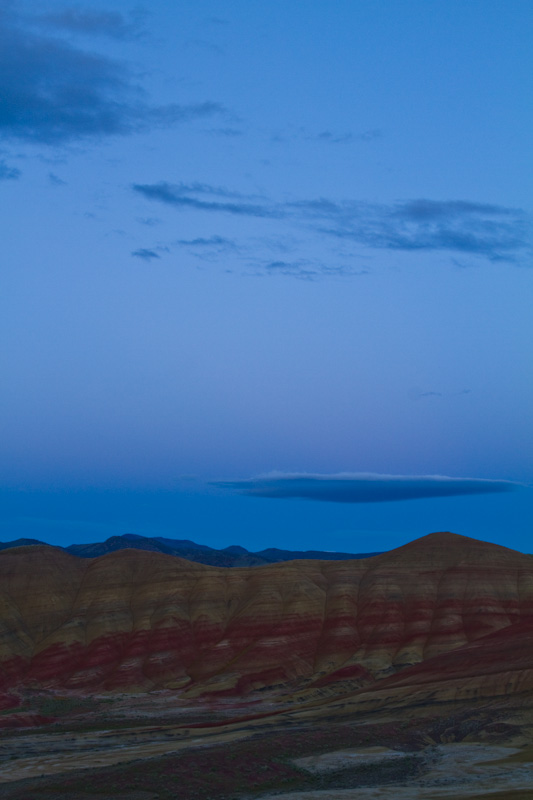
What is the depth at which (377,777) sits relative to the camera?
45.2 metres

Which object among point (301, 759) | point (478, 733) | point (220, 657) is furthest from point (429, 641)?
point (301, 759)

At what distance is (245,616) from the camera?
103312 mm

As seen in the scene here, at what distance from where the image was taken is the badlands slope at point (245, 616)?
94.3 m

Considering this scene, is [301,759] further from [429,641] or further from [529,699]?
[429,641]

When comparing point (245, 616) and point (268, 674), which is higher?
point (245, 616)

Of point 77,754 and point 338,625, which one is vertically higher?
point 338,625

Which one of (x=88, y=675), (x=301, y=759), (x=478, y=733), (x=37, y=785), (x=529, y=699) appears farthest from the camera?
(x=88, y=675)

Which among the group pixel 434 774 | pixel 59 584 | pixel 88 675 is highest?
pixel 59 584

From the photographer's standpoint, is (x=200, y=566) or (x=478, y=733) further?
(x=200, y=566)

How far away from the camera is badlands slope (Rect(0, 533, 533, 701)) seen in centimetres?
9431

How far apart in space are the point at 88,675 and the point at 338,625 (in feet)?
96.2

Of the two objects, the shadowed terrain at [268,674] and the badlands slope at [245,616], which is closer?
the shadowed terrain at [268,674]

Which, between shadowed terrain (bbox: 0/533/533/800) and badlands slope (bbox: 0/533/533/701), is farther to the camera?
badlands slope (bbox: 0/533/533/701)

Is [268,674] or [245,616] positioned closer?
[268,674]
